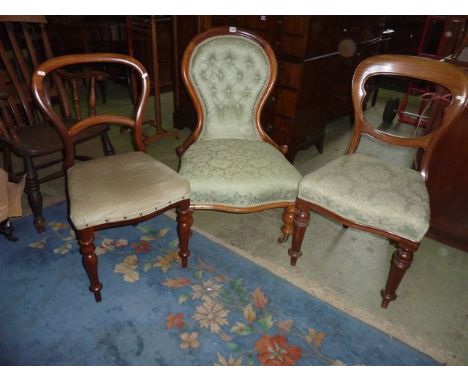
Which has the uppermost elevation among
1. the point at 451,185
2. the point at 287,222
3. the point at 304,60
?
the point at 304,60

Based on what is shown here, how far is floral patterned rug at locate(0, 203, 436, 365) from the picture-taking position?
160cm

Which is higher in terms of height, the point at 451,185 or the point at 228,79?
the point at 228,79

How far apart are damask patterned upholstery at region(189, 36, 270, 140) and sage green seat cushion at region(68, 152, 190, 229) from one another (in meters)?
0.55

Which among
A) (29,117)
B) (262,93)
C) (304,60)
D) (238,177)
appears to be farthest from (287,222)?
(29,117)

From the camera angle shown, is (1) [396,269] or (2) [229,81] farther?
(2) [229,81]

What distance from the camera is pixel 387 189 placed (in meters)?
1.72

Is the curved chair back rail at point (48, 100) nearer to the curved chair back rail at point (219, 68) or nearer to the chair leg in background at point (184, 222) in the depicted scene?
the curved chair back rail at point (219, 68)

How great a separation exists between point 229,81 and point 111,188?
1.00 meters

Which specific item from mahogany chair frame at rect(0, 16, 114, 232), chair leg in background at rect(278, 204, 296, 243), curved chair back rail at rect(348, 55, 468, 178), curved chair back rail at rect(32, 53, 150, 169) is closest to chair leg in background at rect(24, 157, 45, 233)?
mahogany chair frame at rect(0, 16, 114, 232)

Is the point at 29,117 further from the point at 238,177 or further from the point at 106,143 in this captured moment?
the point at 238,177

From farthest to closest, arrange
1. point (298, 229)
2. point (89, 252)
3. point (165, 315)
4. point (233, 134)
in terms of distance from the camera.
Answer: point (233, 134) → point (298, 229) → point (165, 315) → point (89, 252)

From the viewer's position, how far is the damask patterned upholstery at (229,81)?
2059 mm

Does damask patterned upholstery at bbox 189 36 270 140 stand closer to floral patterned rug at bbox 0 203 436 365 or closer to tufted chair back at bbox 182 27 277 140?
tufted chair back at bbox 182 27 277 140

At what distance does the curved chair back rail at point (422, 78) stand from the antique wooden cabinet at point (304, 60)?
0.83m
